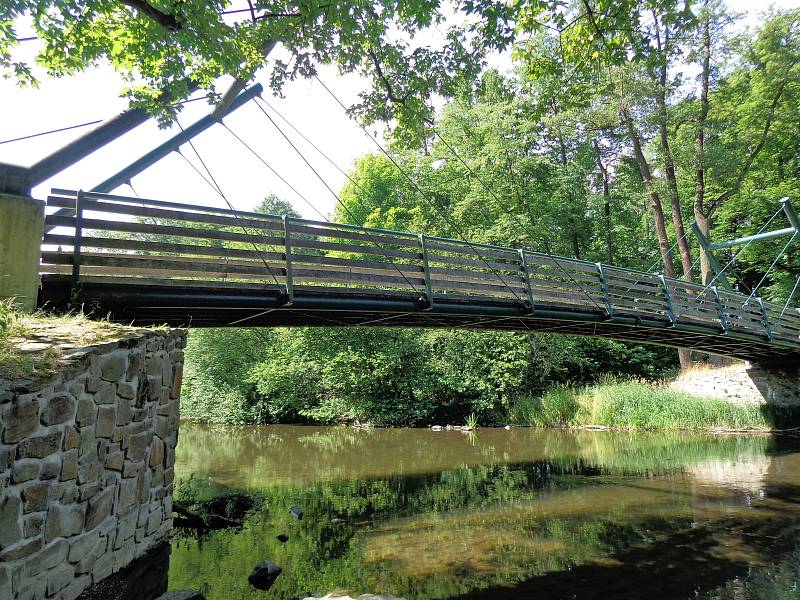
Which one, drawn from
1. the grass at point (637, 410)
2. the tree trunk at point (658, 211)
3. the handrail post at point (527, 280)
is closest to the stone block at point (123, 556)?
the handrail post at point (527, 280)

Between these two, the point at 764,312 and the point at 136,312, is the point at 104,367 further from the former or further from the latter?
the point at 764,312

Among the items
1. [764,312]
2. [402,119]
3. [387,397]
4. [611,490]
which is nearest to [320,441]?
[387,397]

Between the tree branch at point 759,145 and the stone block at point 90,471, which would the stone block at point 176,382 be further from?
the tree branch at point 759,145

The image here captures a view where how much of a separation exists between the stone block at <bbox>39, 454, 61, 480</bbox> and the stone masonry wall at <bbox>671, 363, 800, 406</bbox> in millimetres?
18251

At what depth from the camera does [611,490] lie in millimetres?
9062

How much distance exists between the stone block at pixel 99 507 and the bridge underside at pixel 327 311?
6.51 feet

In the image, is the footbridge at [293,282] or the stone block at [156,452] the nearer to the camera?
the stone block at [156,452]

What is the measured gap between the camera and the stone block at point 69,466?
4.05 m

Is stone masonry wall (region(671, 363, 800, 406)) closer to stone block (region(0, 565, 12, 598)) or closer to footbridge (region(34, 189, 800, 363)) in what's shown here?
footbridge (region(34, 189, 800, 363))

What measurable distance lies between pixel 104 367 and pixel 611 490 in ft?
25.5

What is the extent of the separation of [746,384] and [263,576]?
56.9ft

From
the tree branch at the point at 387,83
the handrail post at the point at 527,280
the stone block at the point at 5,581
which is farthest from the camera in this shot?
the handrail post at the point at 527,280

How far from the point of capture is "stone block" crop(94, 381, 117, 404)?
453 centimetres

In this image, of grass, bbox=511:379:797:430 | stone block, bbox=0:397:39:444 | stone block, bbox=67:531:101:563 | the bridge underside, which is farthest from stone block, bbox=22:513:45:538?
grass, bbox=511:379:797:430
